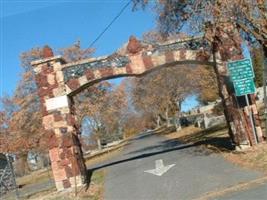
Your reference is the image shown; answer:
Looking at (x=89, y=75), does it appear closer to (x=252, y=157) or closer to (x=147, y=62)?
(x=147, y=62)

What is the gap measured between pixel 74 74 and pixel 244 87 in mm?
6380

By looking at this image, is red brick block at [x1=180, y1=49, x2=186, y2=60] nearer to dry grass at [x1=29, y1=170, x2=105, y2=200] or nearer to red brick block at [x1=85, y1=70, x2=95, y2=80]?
red brick block at [x1=85, y1=70, x2=95, y2=80]

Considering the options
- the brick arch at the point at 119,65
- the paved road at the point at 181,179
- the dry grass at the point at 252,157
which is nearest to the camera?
the paved road at the point at 181,179

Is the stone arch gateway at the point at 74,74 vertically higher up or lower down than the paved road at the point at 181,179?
higher up

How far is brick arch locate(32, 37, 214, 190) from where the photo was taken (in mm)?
18750

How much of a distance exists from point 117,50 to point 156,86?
33127mm

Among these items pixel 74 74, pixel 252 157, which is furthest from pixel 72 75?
pixel 252 157

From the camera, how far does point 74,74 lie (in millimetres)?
19172

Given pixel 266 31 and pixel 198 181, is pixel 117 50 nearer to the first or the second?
pixel 266 31

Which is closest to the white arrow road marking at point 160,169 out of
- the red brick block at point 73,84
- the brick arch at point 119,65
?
the brick arch at point 119,65

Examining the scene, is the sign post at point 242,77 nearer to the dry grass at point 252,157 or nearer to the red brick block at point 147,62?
the dry grass at point 252,157

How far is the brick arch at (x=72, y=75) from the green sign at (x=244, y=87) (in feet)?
4.96

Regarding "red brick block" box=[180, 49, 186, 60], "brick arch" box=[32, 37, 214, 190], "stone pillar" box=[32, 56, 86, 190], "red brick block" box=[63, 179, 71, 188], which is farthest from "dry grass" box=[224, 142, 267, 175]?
"red brick block" box=[63, 179, 71, 188]

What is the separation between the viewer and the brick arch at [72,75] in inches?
738
